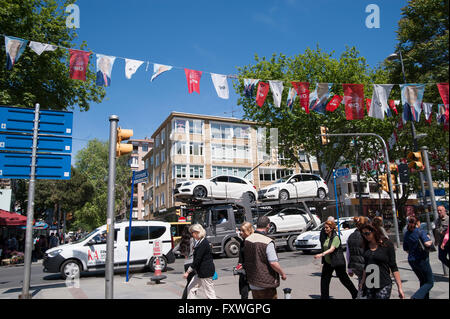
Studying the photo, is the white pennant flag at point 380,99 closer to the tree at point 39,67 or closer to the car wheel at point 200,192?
the car wheel at point 200,192

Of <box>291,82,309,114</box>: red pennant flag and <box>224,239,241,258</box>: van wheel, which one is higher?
<box>291,82,309,114</box>: red pennant flag

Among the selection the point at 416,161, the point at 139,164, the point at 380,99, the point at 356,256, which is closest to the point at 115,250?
the point at 356,256

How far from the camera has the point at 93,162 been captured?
47.9m

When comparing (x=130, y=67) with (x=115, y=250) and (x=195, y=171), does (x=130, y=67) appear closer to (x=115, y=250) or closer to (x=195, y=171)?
(x=115, y=250)

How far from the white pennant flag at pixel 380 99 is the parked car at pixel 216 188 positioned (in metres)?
6.70

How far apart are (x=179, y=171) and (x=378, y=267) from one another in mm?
37081

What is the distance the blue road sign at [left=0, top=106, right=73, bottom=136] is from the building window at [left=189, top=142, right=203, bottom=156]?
108 ft

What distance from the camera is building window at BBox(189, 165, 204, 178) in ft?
136

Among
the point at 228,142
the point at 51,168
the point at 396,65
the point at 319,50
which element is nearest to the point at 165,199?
the point at 228,142

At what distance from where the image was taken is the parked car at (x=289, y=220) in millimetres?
16750

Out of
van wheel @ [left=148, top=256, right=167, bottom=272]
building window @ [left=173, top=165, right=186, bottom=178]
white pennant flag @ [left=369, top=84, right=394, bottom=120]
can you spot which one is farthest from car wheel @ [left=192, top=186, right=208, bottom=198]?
building window @ [left=173, top=165, right=186, bottom=178]

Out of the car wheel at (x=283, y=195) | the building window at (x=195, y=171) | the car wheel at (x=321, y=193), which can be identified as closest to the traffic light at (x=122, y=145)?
the car wheel at (x=283, y=195)

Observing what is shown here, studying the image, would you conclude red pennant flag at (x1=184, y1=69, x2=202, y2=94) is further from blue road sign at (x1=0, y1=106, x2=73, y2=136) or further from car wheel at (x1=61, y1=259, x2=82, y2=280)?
car wheel at (x1=61, y1=259, x2=82, y2=280)
